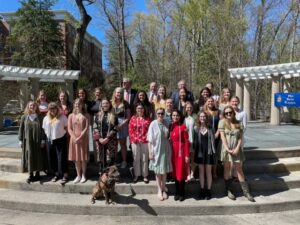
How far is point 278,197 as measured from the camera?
641cm

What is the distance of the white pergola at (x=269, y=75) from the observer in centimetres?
1532

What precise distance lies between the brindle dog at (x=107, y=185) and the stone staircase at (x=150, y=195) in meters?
0.12

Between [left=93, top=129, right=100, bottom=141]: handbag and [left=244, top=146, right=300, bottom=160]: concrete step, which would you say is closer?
[left=93, top=129, right=100, bottom=141]: handbag

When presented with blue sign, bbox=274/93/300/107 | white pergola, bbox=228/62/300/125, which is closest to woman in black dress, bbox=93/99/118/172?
white pergola, bbox=228/62/300/125

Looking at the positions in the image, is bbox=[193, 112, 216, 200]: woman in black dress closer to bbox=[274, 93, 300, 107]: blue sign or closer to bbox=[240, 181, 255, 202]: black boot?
bbox=[240, 181, 255, 202]: black boot

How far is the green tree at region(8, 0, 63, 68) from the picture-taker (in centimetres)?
2883

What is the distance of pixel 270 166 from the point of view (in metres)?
7.39

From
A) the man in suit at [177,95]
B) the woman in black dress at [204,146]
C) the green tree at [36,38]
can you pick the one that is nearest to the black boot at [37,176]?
the man in suit at [177,95]

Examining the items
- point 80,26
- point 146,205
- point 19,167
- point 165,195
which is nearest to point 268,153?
point 165,195

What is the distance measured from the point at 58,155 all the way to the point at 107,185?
1.38 meters

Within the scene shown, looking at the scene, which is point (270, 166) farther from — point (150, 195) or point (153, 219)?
point (153, 219)

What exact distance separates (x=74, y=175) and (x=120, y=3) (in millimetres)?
25246

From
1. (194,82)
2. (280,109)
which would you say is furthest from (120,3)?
(280,109)

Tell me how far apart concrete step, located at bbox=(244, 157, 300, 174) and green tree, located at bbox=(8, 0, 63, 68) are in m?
23.9
